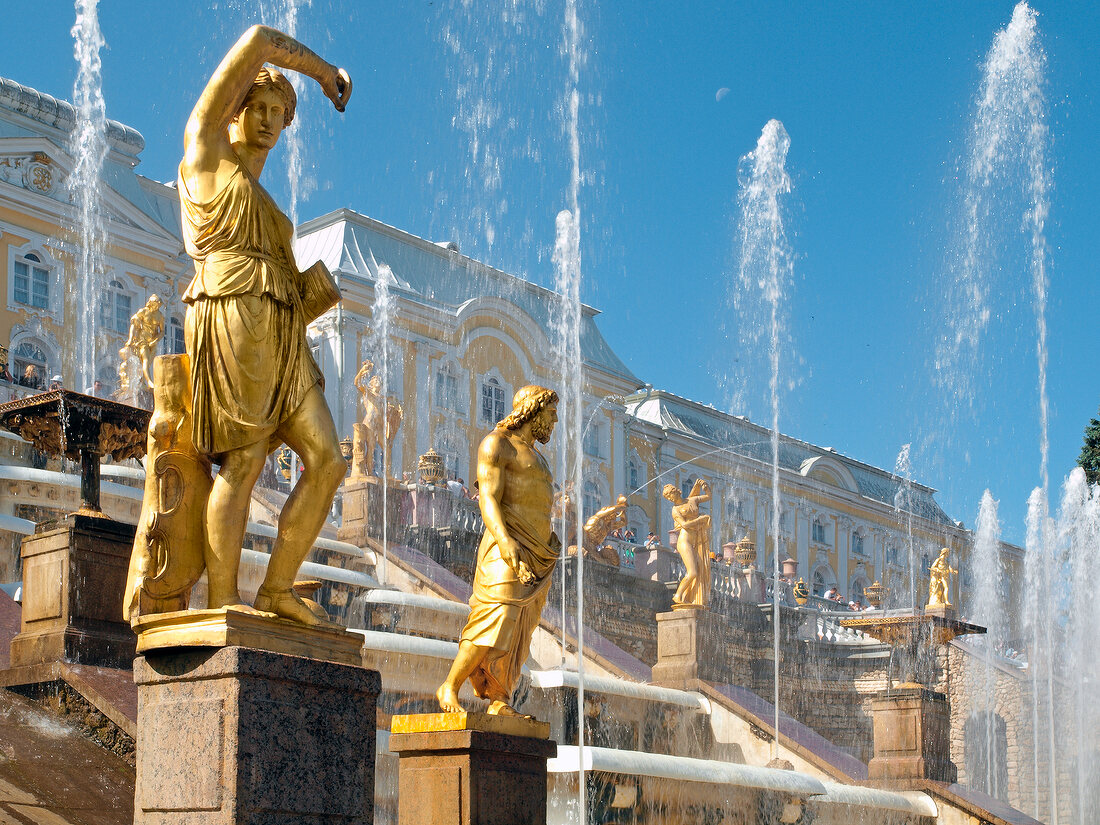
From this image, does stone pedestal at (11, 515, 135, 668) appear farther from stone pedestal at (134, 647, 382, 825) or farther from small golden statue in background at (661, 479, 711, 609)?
small golden statue in background at (661, 479, 711, 609)

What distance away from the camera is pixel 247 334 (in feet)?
18.0

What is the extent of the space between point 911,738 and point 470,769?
31.0ft

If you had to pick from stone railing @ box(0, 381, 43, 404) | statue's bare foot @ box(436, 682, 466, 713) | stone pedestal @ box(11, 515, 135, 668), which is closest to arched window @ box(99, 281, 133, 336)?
stone railing @ box(0, 381, 43, 404)

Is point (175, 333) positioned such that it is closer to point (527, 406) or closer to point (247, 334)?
point (527, 406)

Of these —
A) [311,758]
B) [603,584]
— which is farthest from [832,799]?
[603,584]

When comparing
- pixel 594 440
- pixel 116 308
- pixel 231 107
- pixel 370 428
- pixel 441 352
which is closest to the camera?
pixel 231 107

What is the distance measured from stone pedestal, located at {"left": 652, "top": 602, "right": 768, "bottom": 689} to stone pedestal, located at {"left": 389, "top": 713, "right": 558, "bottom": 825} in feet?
29.0

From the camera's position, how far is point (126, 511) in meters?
16.4

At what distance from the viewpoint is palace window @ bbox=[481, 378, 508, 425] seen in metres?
41.6

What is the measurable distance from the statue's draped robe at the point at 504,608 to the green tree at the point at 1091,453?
2848 centimetres

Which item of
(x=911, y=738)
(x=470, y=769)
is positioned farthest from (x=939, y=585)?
(x=470, y=769)

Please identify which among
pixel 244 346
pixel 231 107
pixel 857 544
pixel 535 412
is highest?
pixel 857 544

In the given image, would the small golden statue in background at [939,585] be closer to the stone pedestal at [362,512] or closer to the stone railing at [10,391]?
the stone pedestal at [362,512]

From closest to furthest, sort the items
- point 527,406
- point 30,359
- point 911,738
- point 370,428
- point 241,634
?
1. point 241,634
2. point 527,406
3. point 911,738
4. point 370,428
5. point 30,359
